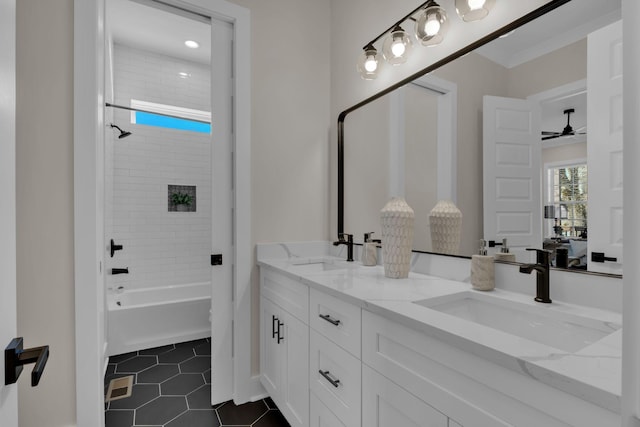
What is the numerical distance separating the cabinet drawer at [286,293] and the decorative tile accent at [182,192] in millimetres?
2046

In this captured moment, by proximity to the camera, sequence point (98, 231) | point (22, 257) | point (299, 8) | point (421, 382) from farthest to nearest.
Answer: point (299, 8)
point (98, 231)
point (22, 257)
point (421, 382)

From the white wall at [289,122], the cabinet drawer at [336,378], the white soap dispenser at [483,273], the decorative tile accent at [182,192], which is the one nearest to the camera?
the cabinet drawer at [336,378]

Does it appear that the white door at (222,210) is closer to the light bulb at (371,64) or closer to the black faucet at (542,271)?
the light bulb at (371,64)

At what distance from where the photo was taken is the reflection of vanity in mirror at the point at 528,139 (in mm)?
962

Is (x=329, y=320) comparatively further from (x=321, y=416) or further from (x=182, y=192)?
(x=182, y=192)

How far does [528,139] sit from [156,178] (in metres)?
3.40

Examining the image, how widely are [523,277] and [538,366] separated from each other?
25.5 inches

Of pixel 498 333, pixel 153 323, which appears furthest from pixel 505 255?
pixel 153 323

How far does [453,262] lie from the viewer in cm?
141

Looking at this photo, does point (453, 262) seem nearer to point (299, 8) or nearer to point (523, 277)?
point (523, 277)

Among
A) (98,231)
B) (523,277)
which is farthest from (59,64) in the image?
(523,277)

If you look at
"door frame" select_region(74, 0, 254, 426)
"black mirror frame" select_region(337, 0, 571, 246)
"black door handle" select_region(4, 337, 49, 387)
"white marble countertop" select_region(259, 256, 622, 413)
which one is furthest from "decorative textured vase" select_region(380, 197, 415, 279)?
"door frame" select_region(74, 0, 254, 426)

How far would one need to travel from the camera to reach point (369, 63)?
5.90 feet

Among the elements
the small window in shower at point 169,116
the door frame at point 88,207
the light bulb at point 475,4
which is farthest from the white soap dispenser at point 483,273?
the small window in shower at point 169,116
